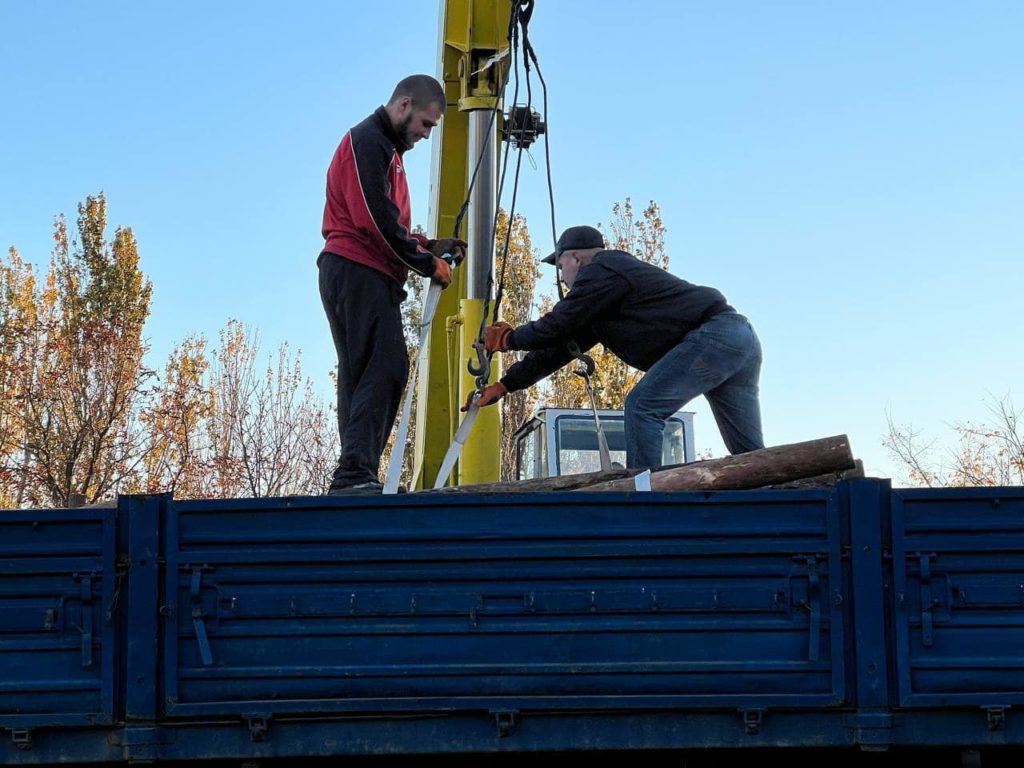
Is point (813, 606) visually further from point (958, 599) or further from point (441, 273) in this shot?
point (441, 273)

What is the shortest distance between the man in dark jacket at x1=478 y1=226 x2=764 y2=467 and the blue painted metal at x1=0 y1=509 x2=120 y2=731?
2563mm

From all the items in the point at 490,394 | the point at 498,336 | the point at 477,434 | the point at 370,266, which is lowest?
the point at 477,434

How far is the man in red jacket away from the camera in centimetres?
554

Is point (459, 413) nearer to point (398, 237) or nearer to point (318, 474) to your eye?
point (398, 237)

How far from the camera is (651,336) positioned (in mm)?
5965

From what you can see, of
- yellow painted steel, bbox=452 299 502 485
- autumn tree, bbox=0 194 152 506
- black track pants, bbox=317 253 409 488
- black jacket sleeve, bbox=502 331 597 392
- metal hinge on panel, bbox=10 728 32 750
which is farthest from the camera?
autumn tree, bbox=0 194 152 506

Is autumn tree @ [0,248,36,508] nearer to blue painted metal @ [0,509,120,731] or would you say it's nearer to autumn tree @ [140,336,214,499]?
autumn tree @ [140,336,214,499]

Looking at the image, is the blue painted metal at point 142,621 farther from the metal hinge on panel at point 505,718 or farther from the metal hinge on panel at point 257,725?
the metal hinge on panel at point 505,718

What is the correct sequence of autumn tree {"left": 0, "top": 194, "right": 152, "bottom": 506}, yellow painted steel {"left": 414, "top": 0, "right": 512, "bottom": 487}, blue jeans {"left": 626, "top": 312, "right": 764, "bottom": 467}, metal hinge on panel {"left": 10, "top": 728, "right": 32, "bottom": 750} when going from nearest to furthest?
metal hinge on panel {"left": 10, "top": 728, "right": 32, "bottom": 750}
blue jeans {"left": 626, "top": 312, "right": 764, "bottom": 467}
yellow painted steel {"left": 414, "top": 0, "right": 512, "bottom": 487}
autumn tree {"left": 0, "top": 194, "right": 152, "bottom": 506}

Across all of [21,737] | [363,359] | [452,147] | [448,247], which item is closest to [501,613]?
[21,737]

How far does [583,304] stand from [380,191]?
1.03 meters

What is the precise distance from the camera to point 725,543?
3836 mm

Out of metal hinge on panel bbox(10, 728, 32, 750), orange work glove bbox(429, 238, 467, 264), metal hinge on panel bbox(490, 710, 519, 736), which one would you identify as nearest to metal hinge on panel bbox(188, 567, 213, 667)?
metal hinge on panel bbox(10, 728, 32, 750)

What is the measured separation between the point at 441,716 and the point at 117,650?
0.95 m
